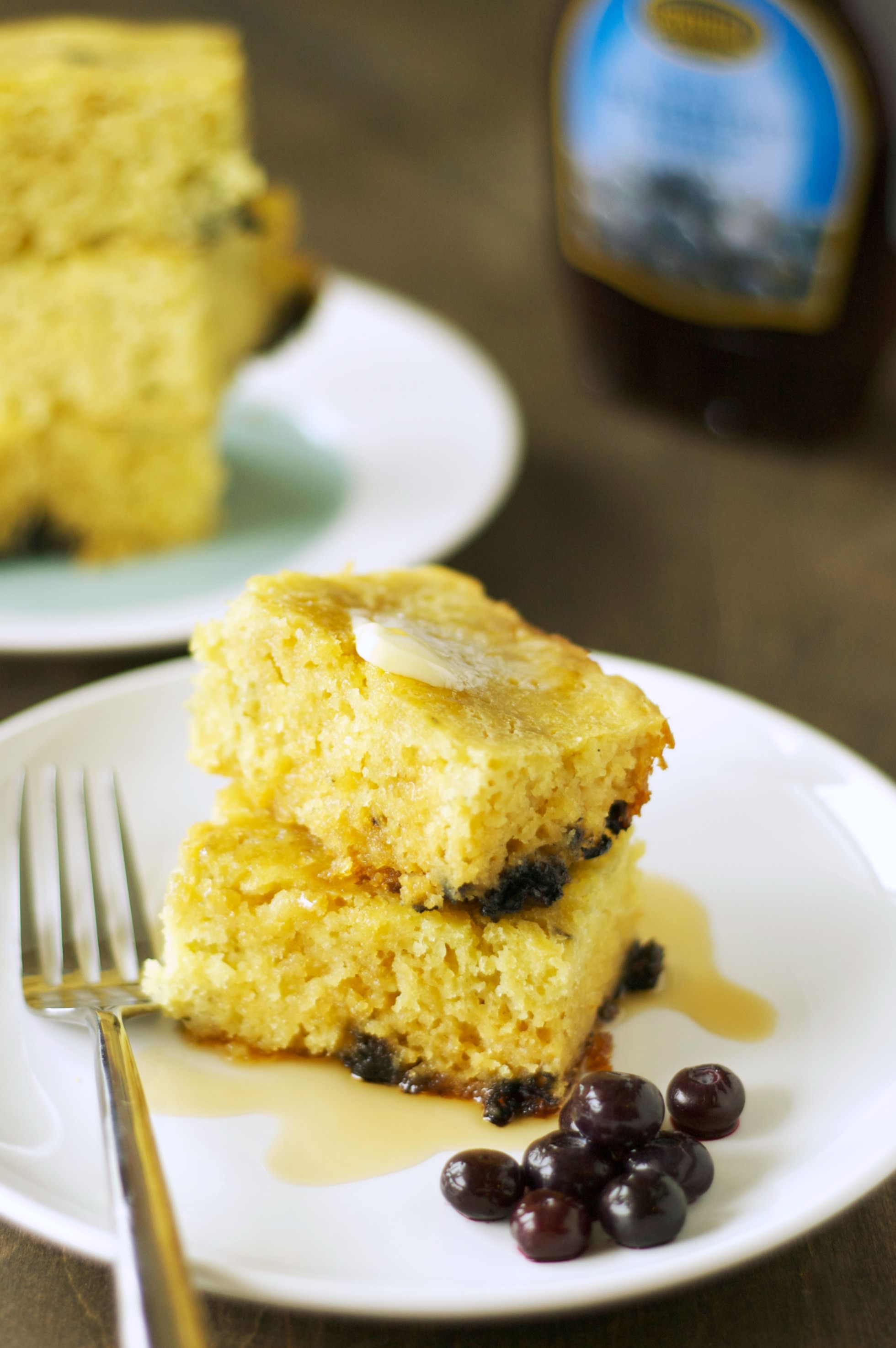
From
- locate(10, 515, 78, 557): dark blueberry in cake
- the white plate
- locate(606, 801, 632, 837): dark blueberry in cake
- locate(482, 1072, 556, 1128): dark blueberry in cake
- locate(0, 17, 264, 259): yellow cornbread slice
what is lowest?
locate(10, 515, 78, 557): dark blueberry in cake

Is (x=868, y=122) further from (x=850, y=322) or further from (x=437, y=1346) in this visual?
(x=437, y=1346)

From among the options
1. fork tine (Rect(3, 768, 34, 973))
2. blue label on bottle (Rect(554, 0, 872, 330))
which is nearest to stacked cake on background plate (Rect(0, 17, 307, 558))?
blue label on bottle (Rect(554, 0, 872, 330))

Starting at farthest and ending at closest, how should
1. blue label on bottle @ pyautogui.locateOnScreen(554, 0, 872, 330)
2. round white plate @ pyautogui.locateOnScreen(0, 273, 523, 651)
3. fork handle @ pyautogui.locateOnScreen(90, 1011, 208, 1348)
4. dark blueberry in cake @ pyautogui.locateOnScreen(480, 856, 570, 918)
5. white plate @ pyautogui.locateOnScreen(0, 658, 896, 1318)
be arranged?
blue label on bottle @ pyautogui.locateOnScreen(554, 0, 872, 330)
round white plate @ pyautogui.locateOnScreen(0, 273, 523, 651)
dark blueberry in cake @ pyautogui.locateOnScreen(480, 856, 570, 918)
white plate @ pyautogui.locateOnScreen(0, 658, 896, 1318)
fork handle @ pyautogui.locateOnScreen(90, 1011, 208, 1348)

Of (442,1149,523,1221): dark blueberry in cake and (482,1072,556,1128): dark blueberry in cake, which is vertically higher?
(442,1149,523,1221): dark blueberry in cake

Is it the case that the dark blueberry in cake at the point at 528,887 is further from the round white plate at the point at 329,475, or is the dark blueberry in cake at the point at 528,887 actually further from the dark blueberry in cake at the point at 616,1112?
the round white plate at the point at 329,475

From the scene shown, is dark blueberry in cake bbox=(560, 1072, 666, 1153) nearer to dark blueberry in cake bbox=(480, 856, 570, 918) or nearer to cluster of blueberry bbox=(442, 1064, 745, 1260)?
cluster of blueberry bbox=(442, 1064, 745, 1260)

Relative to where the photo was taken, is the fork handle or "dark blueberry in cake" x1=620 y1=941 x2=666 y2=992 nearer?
the fork handle
